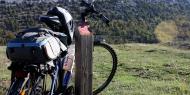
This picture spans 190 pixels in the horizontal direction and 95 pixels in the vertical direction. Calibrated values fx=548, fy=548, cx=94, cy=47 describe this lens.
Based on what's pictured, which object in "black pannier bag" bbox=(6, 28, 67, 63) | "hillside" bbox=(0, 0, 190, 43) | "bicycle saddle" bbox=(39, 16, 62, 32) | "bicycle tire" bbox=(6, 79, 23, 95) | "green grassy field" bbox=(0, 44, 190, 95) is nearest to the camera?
"bicycle tire" bbox=(6, 79, 23, 95)

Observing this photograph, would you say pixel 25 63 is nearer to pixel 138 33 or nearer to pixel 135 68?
pixel 135 68

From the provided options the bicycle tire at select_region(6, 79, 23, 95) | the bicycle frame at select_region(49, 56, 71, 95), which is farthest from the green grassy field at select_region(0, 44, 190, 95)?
the bicycle tire at select_region(6, 79, 23, 95)

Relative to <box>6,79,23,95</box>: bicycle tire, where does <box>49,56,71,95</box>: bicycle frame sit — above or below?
below

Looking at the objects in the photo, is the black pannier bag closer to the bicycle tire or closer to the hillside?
the bicycle tire

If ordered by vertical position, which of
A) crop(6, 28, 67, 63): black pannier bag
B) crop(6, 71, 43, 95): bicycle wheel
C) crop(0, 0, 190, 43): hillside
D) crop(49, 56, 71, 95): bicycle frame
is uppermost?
crop(6, 28, 67, 63): black pannier bag

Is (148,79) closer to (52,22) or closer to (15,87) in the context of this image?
(52,22)

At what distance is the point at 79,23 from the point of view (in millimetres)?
6695

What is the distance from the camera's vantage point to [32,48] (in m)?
5.46

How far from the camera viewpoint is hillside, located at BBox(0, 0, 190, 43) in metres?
39.2

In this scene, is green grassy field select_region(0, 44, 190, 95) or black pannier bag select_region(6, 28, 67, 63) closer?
black pannier bag select_region(6, 28, 67, 63)

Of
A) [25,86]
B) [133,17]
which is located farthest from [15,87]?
[133,17]

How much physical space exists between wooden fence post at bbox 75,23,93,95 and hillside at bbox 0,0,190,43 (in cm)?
2296

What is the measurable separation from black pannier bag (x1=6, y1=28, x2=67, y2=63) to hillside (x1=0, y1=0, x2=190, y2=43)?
932 inches

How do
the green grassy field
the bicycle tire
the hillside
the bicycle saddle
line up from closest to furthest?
1. the bicycle tire
2. the bicycle saddle
3. the green grassy field
4. the hillside
